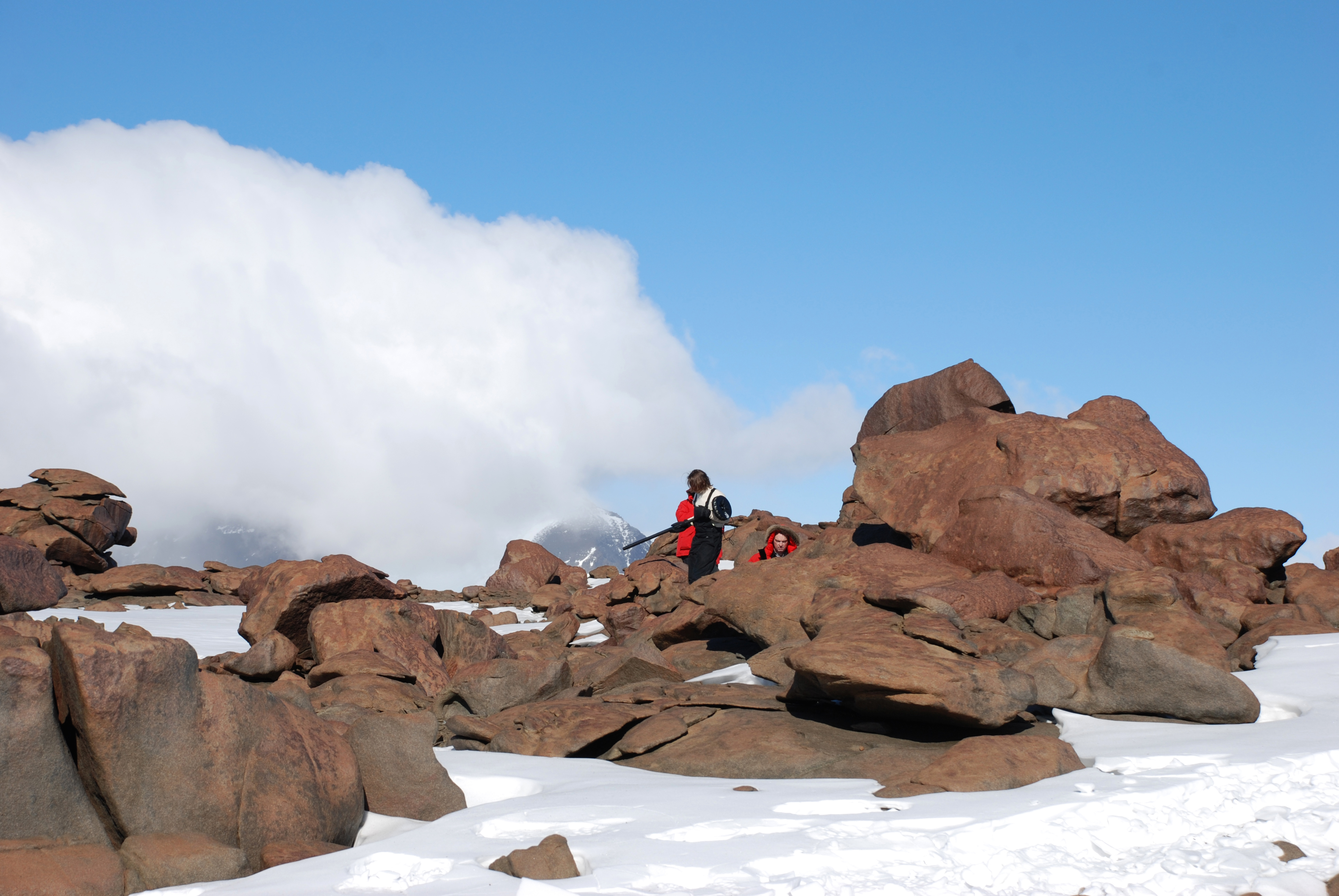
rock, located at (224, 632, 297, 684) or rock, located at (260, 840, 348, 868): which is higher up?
rock, located at (224, 632, 297, 684)

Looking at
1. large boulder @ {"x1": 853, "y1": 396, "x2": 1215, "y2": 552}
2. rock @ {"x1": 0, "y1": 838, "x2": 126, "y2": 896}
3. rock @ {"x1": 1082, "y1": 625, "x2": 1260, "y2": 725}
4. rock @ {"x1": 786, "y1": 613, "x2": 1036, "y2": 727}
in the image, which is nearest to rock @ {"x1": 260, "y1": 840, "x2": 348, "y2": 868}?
rock @ {"x1": 0, "y1": 838, "x2": 126, "y2": 896}

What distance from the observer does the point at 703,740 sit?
673 cm

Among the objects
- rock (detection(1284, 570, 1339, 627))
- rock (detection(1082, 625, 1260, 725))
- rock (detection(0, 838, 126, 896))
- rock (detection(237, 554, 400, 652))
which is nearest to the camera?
rock (detection(0, 838, 126, 896))

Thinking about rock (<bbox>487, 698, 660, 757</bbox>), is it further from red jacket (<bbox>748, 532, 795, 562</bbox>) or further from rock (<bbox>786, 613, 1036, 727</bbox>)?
red jacket (<bbox>748, 532, 795, 562</bbox>)

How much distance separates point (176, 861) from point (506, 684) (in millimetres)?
4421

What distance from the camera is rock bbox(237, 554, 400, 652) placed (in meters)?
11.2

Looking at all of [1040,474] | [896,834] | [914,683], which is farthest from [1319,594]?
[896,834]

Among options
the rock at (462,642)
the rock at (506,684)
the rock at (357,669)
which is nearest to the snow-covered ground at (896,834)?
the rock at (506,684)

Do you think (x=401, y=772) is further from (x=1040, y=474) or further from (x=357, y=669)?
(x=1040, y=474)

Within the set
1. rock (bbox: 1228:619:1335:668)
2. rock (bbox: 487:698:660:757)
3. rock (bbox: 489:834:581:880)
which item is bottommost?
rock (bbox: 489:834:581:880)

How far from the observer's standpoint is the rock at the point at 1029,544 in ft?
34.7

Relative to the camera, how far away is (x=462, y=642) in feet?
35.6

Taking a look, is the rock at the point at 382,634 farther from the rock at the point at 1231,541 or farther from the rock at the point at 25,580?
the rock at the point at 1231,541

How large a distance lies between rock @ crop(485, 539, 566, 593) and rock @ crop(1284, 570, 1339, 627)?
15.3m
